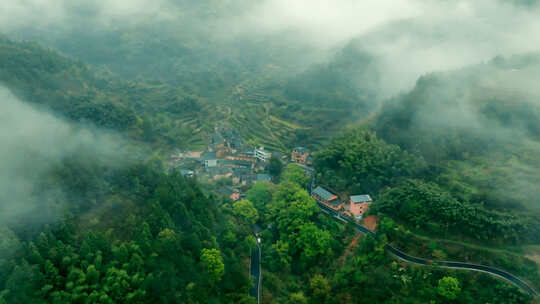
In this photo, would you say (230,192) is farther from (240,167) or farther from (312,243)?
(312,243)

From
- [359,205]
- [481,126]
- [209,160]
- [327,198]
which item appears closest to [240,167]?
[209,160]

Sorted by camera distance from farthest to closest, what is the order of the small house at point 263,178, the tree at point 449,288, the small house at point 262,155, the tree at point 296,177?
the small house at point 262,155 → the small house at point 263,178 → the tree at point 296,177 → the tree at point 449,288

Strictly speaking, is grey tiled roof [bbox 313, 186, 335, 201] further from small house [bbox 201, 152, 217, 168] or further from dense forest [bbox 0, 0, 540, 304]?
small house [bbox 201, 152, 217, 168]

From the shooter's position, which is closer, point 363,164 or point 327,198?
point 327,198

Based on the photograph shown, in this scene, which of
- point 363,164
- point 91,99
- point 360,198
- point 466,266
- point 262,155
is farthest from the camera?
point 91,99

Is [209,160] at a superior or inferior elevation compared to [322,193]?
superior

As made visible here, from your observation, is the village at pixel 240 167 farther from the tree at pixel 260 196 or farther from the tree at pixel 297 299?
the tree at pixel 297 299

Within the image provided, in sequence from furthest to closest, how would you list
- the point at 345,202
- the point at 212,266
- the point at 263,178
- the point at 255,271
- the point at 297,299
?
the point at 263,178
the point at 345,202
the point at 255,271
the point at 212,266
the point at 297,299

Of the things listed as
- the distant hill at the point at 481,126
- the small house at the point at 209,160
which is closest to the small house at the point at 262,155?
the small house at the point at 209,160
